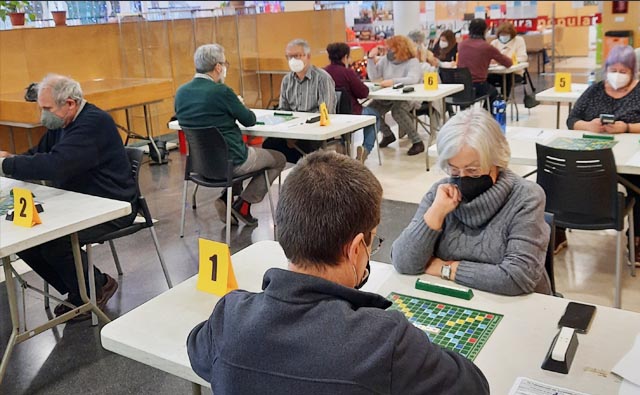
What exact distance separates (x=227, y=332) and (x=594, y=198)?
245 centimetres

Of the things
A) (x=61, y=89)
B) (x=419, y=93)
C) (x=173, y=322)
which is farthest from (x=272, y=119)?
(x=173, y=322)

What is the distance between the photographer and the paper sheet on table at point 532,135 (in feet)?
12.7

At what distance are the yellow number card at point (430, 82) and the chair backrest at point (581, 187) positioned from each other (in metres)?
3.19

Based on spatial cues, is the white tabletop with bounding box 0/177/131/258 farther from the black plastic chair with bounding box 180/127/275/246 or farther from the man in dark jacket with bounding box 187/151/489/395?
the man in dark jacket with bounding box 187/151/489/395

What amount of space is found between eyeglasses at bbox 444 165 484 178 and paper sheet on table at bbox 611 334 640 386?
0.74m

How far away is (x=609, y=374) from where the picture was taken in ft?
4.76

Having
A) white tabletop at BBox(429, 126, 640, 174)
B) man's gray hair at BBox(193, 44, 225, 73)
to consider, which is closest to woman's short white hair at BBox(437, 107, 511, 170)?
white tabletop at BBox(429, 126, 640, 174)

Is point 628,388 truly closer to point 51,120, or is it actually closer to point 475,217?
point 475,217

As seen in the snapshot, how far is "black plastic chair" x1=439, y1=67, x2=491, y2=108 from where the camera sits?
6785mm

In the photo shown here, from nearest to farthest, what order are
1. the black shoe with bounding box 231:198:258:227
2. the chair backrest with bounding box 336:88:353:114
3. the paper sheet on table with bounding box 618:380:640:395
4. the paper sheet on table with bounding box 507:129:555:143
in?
the paper sheet on table with bounding box 618:380:640:395 → the paper sheet on table with bounding box 507:129:555:143 → the black shoe with bounding box 231:198:258:227 → the chair backrest with bounding box 336:88:353:114

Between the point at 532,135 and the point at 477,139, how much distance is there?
6.77ft

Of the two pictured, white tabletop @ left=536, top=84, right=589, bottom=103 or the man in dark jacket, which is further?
white tabletop @ left=536, top=84, right=589, bottom=103

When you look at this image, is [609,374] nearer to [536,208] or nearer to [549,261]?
[536,208]

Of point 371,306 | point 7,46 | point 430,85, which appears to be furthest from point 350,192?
point 7,46
